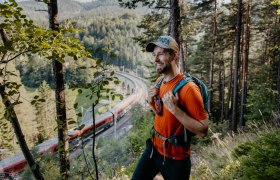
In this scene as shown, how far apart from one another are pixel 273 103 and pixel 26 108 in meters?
38.6

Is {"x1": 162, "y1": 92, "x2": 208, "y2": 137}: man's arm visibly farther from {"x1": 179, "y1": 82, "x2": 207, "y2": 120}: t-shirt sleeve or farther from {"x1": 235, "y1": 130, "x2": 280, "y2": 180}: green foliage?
{"x1": 235, "y1": 130, "x2": 280, "y2": 180}: green foliage

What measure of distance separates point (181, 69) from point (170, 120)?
7191 mm

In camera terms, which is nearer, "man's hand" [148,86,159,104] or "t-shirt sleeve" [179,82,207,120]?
"t-shirt sleeve" [179,82,207,120]

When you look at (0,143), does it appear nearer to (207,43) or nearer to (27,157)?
(207,43)

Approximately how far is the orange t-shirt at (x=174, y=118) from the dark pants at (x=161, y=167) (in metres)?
0.06

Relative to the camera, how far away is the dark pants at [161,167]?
8.05 ft

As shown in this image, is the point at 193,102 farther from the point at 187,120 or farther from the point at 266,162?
the point at 266,162

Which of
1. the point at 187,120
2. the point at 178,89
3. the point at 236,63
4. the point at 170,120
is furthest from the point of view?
the point at 236,63

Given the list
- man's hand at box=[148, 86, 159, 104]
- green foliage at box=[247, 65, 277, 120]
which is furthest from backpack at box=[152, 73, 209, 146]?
green foliage at box=[247, 65, 277, 120]

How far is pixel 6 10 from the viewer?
2.34 m

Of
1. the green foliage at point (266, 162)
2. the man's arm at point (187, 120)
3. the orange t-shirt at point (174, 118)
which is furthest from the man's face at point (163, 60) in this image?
the green foliage at point (266, 162)

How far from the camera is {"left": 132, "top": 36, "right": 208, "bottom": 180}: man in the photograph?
88.7 inches

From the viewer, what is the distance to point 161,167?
8.59ft

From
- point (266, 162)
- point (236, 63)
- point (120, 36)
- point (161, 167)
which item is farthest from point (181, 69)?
point (120, 36)
